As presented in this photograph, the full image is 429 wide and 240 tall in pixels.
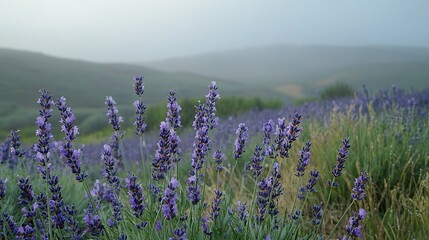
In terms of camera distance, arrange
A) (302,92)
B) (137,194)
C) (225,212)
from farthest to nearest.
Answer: (302,92), (225,212), (137,194)

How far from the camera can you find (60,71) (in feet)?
113

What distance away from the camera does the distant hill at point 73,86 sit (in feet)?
69.5

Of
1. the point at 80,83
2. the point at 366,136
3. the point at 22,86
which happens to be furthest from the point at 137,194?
the point at 80,83

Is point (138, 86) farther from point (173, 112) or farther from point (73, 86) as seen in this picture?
point (73, 86)

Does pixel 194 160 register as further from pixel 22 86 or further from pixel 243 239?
pixel 22 86

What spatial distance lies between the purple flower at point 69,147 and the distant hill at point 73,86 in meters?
15.9

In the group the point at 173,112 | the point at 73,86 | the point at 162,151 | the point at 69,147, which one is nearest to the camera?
the point at 69,147

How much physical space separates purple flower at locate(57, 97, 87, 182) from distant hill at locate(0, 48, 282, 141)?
1585 centimetres

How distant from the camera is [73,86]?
30.8 meters

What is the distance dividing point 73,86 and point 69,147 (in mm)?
30509

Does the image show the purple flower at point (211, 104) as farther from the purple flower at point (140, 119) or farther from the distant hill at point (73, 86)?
the distant hill at point (73, 86)

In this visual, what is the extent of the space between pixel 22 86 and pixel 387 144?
26.7 meters

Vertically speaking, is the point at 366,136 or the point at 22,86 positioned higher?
the point at 366,136

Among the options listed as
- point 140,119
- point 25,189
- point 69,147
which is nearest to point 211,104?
point 140,119
